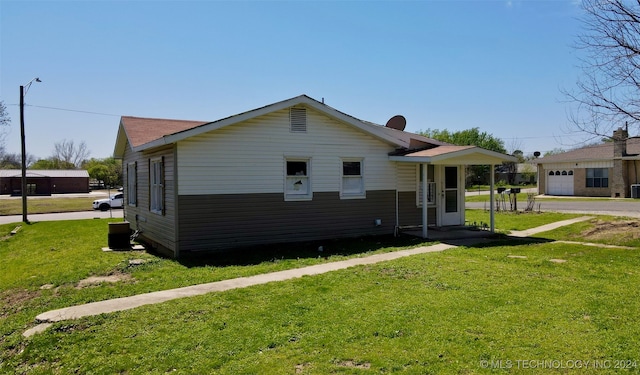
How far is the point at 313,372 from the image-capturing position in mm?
3949

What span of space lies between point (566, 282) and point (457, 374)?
4156 millimetres

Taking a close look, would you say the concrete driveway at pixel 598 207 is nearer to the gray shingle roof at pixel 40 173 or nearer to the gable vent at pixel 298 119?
the gable vent at pixel 298 119

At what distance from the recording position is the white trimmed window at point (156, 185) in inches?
450

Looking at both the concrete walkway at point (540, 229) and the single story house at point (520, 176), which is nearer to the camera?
the concrete walkway at point (540, 229)

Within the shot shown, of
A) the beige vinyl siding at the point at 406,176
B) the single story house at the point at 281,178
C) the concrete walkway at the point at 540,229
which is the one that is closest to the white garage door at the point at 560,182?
the concrete walkway at the point at 540,229

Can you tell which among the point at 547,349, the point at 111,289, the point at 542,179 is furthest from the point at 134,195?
the point at 542,179

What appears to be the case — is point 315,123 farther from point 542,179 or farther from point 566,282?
point 542,179

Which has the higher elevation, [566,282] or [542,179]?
[542,179]

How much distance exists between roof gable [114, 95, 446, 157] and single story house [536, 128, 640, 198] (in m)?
22.9

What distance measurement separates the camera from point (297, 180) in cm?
1180

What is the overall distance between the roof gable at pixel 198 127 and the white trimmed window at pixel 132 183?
1255 millimetres

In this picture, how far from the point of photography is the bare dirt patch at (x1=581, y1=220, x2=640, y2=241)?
12.1 metres

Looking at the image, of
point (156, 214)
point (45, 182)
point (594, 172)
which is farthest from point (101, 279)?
point (45, 182)

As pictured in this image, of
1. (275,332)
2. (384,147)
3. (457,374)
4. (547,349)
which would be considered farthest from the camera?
(384,147)
